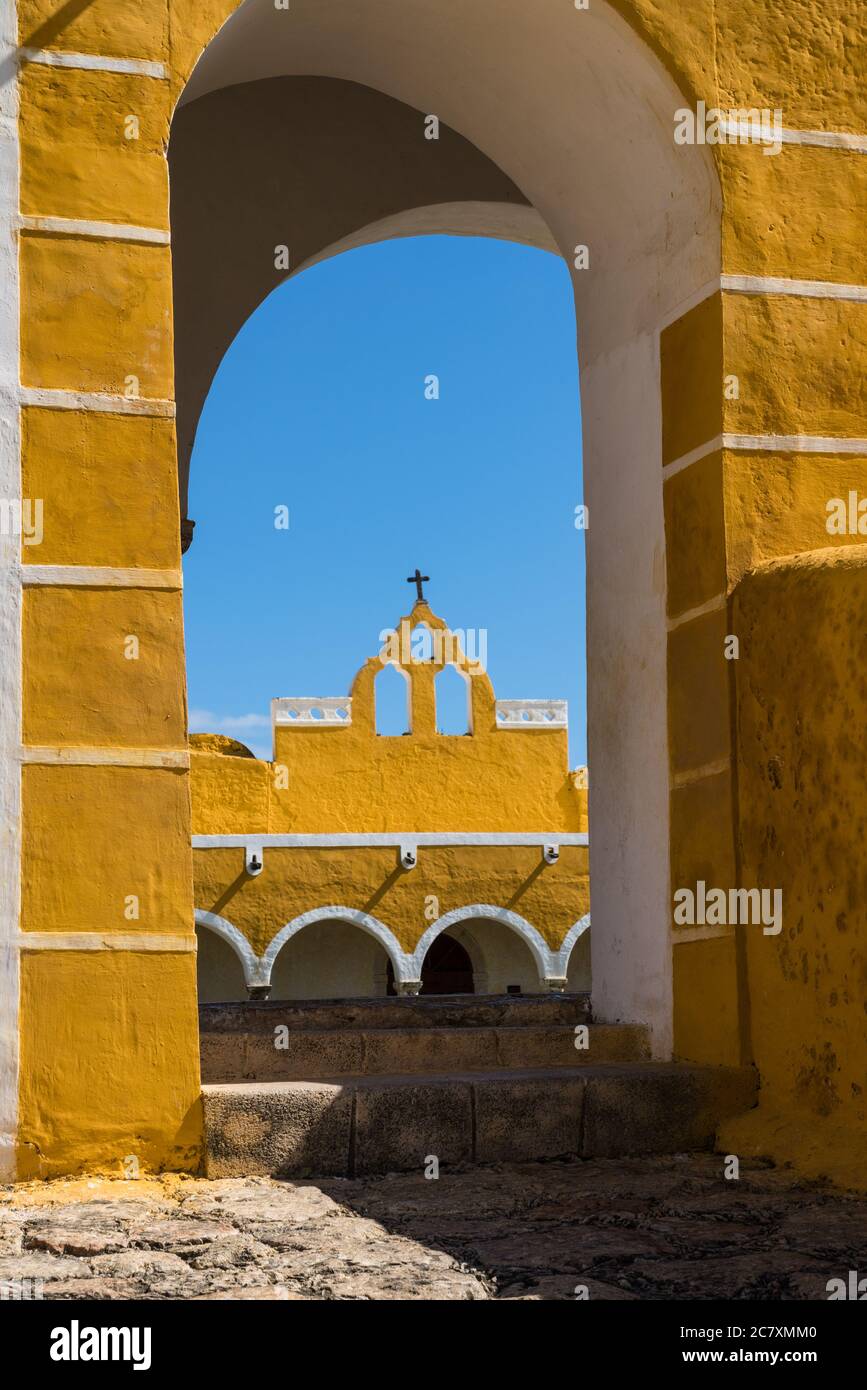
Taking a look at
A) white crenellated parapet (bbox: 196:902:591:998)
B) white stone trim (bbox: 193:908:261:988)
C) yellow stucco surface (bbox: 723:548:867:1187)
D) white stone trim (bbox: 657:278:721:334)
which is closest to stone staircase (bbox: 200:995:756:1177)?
yellow stucco surface (bbox: 723:548:867:1187)

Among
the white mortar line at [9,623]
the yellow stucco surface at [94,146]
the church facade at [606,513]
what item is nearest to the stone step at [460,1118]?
the church facade at [606,513]

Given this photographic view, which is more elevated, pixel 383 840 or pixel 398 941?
pixel 383 840

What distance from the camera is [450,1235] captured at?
387 centimetres

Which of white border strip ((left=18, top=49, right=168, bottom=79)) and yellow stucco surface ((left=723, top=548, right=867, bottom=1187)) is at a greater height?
white border strip ((left=18, top=49, right=168, bottom=79))

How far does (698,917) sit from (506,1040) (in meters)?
0.75

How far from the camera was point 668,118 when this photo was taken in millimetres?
5750

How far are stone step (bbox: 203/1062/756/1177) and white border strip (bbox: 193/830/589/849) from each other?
15917 millimetres

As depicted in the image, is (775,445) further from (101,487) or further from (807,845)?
(101,487)

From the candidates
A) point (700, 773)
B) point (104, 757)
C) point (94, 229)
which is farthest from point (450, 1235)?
point (94, 229)

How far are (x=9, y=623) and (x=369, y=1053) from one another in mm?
1752

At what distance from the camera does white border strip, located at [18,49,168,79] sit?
5.05m

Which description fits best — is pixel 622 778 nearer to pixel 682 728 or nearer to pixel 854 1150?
pixel 682 728

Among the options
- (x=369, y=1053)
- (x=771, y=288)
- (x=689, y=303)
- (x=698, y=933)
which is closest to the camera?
(x=369, y=1053)

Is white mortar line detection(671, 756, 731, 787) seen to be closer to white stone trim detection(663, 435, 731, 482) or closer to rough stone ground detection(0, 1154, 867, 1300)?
white stone trim detection(663, 435, 731, 482)
